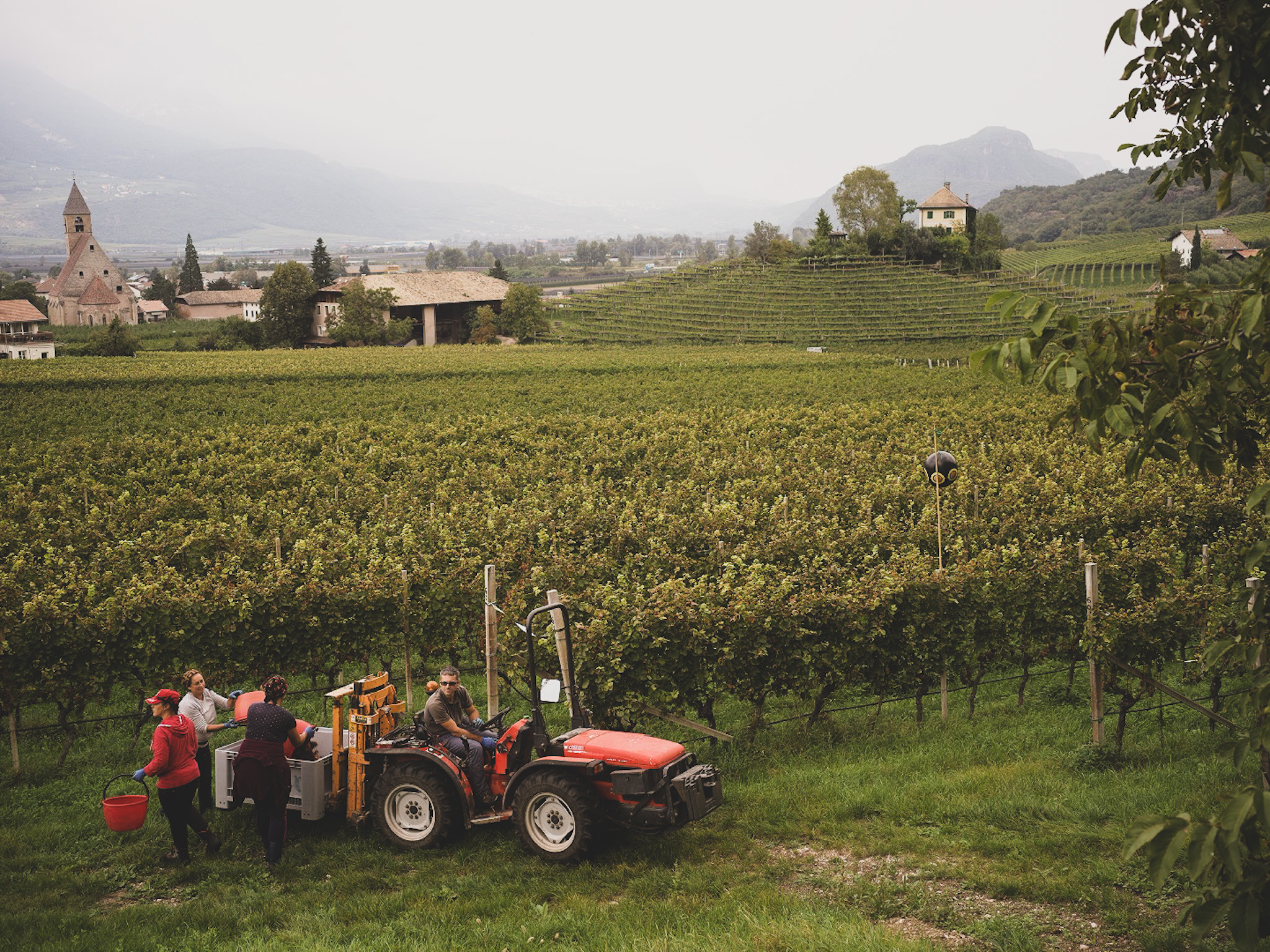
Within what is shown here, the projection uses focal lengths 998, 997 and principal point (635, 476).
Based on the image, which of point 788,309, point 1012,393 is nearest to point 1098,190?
point 788,309

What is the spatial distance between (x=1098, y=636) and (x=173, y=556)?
13294 mm

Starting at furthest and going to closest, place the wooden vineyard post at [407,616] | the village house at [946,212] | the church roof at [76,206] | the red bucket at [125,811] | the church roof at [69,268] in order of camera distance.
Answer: the church roof at [76,206] < the church roof at [69,268] < the village house at [946,212] < the wooden vineyard post at [407,616] < the red bucket at [125,811]

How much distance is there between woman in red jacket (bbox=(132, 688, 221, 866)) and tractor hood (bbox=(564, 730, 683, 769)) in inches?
129

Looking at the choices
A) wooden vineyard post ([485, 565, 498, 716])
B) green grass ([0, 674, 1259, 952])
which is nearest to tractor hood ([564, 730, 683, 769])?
green grass ([0, 674, 1259, 952])

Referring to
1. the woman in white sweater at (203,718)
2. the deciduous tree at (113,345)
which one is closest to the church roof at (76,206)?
the deciduous tree at (113,345)

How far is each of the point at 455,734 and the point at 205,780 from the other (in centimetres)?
298

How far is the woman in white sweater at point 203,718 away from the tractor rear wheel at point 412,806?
65.5 inches

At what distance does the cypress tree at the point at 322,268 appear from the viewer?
121m

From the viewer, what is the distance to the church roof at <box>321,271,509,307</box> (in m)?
96.4

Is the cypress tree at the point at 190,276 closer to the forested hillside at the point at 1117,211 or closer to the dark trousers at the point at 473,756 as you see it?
the forested hillside at the point at 1117,211

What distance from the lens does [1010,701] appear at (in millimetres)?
12672

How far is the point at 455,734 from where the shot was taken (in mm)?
8469

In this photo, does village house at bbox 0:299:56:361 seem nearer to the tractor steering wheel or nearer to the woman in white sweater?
the woman in white sweater

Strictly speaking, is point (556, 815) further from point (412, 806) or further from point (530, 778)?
→ point (412, 806)
